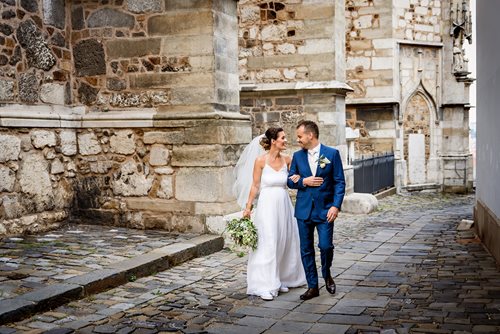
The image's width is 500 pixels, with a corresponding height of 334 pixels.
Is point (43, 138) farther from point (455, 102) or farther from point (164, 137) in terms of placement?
point (455, 102)

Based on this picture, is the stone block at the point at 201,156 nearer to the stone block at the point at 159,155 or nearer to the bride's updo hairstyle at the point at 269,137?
the stone block at the point at 159,155

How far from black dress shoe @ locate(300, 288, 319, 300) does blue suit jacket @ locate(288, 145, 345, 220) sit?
2.28 ft

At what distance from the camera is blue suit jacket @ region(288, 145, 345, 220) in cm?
628

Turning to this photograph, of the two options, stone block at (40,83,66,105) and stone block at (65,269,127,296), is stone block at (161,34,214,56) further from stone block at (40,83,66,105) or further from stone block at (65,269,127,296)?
stone block at (65,269,127,296)

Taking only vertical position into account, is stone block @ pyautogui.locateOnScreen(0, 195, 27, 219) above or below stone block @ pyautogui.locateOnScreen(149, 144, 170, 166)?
below

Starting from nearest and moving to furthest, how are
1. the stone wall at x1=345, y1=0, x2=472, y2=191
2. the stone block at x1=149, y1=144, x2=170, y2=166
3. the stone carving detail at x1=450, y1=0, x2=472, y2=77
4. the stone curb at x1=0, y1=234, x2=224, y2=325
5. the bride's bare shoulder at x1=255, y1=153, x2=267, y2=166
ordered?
the stone curb at x1=0, y1=234, x2=224, y2=325
the bride's bare shoulder at x1=255, y1=153, x2=267, y2=166
the stone block at x1=149, y1=144, x2=170, y2=166
the stone wall at x1=345, y1=0, x2=472, y2=191
the stone carving detail at x1=450, y1=0, x2=472, y2=77

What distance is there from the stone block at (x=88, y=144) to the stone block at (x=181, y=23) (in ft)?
5.87

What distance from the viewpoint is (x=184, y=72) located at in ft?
29.9

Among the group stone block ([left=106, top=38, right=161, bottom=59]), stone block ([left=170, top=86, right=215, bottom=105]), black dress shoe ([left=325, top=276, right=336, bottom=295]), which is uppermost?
stone block ([left=106, top=38, right=161, bottom=59])

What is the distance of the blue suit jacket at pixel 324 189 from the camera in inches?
247

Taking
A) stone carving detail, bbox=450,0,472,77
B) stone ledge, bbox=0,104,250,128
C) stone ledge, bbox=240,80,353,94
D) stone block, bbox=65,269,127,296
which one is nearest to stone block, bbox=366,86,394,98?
stone carving detail, bbox=450,0,472,77

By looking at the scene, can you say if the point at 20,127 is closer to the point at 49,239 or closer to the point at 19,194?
the point at 19,194

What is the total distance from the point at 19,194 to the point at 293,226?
13.2ft

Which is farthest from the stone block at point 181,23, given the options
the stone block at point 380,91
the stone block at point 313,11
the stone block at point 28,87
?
the stone block at point 380,91
